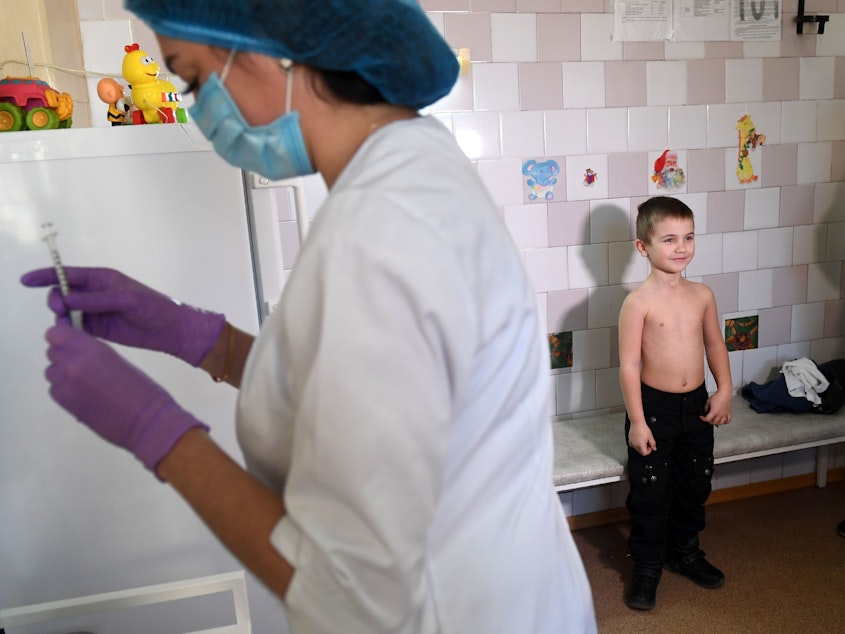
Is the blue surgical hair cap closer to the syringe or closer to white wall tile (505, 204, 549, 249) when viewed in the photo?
the syringe

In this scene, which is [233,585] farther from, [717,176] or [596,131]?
[717,176]

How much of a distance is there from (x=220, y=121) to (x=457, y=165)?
26cm

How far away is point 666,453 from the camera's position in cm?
215

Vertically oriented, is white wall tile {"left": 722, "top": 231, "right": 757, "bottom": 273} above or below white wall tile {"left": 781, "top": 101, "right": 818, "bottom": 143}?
below

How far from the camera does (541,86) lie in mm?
2344

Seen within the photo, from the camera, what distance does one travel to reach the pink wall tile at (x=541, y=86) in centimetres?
233

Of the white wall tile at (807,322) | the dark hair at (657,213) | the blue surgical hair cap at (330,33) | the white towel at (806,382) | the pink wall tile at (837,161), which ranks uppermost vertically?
the blue surgical hair cap at (330,33)

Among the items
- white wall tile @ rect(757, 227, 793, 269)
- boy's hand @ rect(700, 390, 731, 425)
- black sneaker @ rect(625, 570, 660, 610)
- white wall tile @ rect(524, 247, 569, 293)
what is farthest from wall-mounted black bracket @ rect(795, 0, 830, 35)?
black sneaker @ rect(625, 570, 660, 610)

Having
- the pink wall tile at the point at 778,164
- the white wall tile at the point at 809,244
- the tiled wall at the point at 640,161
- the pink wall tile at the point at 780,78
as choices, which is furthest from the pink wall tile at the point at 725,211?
the pink wall tile at the point at 780,78

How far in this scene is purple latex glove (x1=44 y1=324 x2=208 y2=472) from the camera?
0.63 meters

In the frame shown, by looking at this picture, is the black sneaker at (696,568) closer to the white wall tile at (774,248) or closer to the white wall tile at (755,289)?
the white wall tile at (755,289)

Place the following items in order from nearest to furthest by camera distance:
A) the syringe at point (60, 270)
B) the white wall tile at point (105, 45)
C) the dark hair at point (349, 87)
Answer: the dark hair at point (349, 87), the syringe at point (60, 270), the white wall tile at point (105, 45)

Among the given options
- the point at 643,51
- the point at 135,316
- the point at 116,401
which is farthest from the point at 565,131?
the point at 116,401

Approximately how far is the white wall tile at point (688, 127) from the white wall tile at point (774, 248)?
44cm
